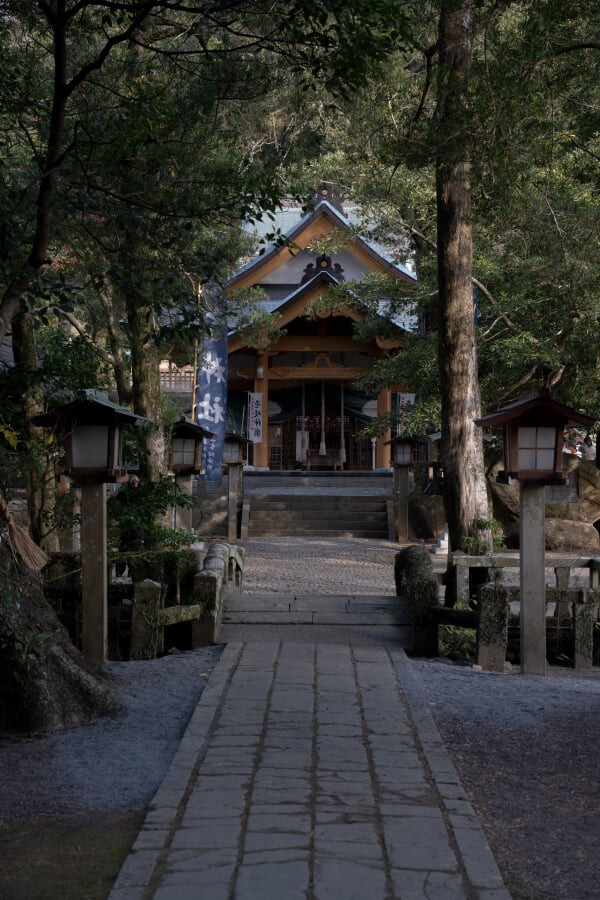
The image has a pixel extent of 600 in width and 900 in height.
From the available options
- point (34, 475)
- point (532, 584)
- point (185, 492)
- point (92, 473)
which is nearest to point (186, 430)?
point (185, 492)

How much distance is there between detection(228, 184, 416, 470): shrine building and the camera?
27062 millimetres

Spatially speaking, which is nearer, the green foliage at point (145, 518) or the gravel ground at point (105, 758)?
the gravel ground at point (105, 758)

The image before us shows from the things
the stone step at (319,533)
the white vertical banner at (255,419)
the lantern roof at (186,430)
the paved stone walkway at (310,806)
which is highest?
the white vertical banner at (255,419)

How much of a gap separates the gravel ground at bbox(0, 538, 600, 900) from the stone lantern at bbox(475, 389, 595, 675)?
409mm

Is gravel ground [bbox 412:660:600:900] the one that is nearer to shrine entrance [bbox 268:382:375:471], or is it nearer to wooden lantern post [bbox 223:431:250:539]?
wooden lantern post [bbox 223:431:250:539]

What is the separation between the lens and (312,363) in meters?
28.2

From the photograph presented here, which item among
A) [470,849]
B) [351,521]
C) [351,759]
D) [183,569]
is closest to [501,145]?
[183,569]

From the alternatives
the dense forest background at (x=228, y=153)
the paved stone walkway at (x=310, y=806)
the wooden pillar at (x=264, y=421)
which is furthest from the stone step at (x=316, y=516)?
the paved stone walkway at (x=310, y=806)

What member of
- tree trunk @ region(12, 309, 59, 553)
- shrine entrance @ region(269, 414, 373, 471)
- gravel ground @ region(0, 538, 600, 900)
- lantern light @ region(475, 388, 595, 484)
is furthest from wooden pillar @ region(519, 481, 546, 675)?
shrine entrance @ region(269, 414, 373, 471)

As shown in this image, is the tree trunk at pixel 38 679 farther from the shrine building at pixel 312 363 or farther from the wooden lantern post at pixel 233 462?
the shrine building at pixel 312 363

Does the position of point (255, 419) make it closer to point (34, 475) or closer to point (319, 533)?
point (319, 533)

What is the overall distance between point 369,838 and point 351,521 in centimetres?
1676

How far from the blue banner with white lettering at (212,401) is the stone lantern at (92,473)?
41.8 feet

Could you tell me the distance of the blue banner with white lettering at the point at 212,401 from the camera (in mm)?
20094
